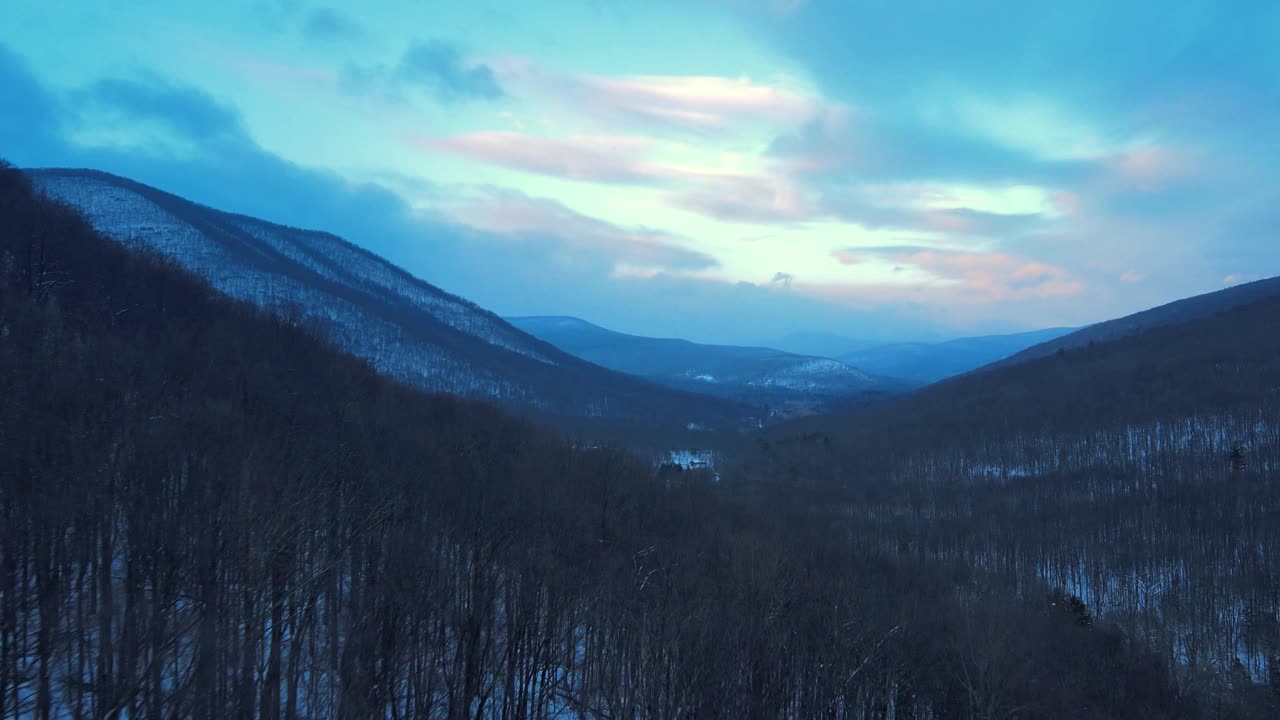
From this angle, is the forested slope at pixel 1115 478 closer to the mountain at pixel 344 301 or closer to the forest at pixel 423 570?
the forest at pixel 423 570

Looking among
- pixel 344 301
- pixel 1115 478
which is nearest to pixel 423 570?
pixel 1115 478

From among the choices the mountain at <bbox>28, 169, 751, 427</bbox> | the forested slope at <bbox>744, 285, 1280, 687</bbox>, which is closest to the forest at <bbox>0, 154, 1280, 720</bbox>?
the forested slope at <bbox>744, 285, 1280, 687</bbox>

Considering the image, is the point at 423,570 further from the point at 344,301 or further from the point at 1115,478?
the point at 344,301

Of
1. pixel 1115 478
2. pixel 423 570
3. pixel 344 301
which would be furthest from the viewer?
pixel 344 301

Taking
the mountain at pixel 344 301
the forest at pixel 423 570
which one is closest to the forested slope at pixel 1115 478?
the forest at pixel 423 570

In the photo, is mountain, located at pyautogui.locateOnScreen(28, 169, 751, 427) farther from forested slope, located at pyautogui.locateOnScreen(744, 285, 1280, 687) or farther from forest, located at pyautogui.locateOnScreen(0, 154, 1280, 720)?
forest, located at pyautogui.locateOnScreen(0, 154, 1280, 720)

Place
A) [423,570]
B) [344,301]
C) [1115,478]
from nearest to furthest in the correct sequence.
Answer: [423,570], [1115,478], [344,301]

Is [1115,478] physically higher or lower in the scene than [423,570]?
lower
